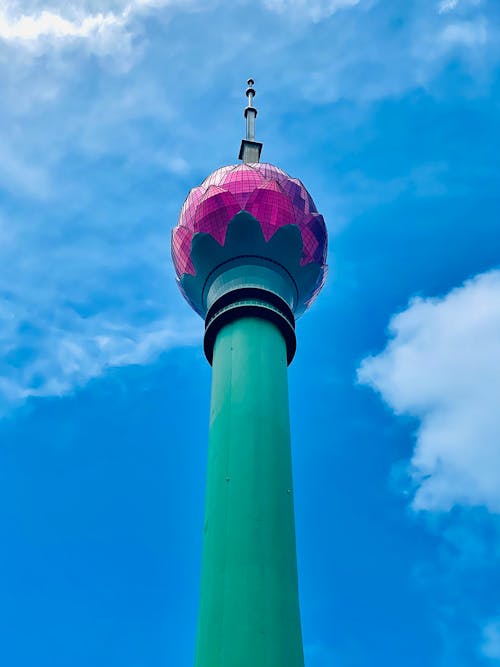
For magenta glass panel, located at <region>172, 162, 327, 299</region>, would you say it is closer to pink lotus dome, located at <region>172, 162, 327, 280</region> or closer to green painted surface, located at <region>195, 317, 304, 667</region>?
pink lotus dome, located at <region>172, 162, 327, 280</region>

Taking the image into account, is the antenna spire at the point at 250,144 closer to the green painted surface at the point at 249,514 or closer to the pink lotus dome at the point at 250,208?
the pink lotus dome at the point at 250,208

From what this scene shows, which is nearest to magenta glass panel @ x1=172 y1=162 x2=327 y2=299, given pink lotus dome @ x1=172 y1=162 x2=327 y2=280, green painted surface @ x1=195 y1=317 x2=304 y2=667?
pink lotus dome @ x1=172 y1=162 x2=327 y2=280

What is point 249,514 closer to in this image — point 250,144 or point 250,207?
point 250,207

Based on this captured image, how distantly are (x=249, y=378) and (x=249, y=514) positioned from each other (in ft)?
13.3

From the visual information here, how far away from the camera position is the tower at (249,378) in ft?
49.0

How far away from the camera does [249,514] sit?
16266 mm

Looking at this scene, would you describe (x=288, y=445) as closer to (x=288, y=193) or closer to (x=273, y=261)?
(x=273, y=261)

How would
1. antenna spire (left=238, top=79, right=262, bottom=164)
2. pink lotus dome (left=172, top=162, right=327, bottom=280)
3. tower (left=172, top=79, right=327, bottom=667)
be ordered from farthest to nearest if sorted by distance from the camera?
antenna spire (left=238, top=79, right=262, bottom=164) < pink lotus dome (left=172, top=162, right=327, bottom=280) < tower (left=172, top=79, right=327, bottom=667)

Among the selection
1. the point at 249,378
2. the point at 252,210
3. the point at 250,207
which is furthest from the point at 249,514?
the point at 250,207

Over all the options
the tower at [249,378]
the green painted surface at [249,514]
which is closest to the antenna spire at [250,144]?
the tower at [249,378]

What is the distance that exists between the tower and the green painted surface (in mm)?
27

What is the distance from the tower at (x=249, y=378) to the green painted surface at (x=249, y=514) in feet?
0.09

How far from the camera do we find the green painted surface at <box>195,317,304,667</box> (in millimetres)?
14633

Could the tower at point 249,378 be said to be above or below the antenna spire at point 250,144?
below
